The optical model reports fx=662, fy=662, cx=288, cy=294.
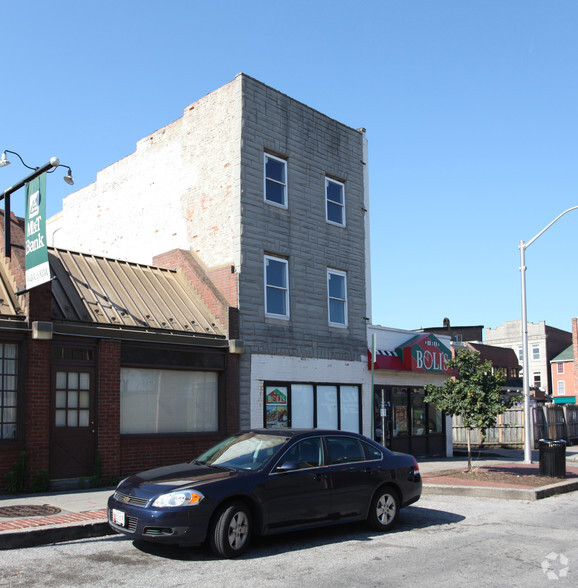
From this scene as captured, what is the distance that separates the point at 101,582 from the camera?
6.63 m

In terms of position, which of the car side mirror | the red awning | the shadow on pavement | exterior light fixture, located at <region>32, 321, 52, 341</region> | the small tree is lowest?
the shadow on pavement

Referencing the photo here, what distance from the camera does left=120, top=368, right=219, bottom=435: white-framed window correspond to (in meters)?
14.4

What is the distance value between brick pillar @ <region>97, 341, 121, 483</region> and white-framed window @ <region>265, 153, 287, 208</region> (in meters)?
6.56

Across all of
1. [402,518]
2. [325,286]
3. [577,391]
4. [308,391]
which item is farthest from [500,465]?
[577,391]

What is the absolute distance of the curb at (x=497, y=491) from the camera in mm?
12988

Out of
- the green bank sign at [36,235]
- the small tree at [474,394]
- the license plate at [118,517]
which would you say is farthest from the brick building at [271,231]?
the license plate at [118,517]

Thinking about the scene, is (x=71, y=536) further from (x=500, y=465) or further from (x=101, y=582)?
(x=500, y=465)

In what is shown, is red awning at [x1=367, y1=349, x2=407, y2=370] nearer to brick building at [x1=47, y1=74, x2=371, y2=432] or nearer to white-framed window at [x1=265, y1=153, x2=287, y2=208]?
brick building at [x1=47, y1=74, x2=371, y2=432]

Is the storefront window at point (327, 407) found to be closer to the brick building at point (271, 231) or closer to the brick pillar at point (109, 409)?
the brick building at point (271, 231)

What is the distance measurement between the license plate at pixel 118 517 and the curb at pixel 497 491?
7610 millimetres

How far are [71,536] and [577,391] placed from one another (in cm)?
5715

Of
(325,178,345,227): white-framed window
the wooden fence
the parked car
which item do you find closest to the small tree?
the parked car

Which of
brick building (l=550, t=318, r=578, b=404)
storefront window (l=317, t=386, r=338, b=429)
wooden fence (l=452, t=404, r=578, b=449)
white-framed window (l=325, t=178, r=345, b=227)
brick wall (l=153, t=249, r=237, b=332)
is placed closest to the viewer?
brick wall (l=153, t=249, r=237, b=332)

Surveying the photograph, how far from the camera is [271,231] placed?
1789cm
